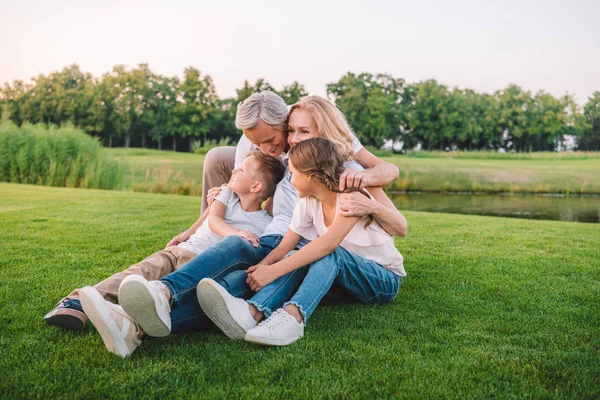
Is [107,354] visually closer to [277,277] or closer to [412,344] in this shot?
[277,277]

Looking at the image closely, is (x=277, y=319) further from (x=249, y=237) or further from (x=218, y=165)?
(x=218, y=165)

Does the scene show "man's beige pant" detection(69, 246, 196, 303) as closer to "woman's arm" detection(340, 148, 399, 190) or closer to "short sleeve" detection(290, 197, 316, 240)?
"short sleeve" detection(290, 197, 316, 240)

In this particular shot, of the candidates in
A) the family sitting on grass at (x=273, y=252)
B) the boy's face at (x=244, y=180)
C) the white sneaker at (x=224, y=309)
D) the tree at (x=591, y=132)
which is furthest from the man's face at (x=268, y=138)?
the tree at (x=591, y=132)

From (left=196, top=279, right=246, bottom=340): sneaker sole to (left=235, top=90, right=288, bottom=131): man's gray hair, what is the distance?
4.81ft

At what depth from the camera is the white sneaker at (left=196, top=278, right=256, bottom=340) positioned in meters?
2.22

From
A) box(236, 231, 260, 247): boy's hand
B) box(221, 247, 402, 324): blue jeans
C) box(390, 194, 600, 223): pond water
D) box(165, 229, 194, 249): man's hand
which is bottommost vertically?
box(390, 194, 600, 223): pond water

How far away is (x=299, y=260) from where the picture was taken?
2559 millimetres

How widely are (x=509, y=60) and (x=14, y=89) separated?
4700cm

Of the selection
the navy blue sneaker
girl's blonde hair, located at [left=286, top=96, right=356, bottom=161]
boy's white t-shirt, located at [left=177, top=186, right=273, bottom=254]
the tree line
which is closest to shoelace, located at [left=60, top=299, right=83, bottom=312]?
the navy blue sneaker

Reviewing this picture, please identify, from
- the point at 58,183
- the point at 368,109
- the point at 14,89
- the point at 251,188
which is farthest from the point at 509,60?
the point at 14,89

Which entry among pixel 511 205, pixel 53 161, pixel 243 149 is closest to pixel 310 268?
pixel 243 149

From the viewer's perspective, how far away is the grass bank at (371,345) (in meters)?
1.86

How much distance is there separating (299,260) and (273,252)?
0.92 ft

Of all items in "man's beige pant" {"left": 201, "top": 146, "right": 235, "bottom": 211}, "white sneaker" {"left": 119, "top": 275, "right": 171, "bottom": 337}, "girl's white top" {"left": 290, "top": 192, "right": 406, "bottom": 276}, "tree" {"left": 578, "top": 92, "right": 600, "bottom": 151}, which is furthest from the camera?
"tree" {"left": 578, "top": 92, "right": 600, "bottom": 151}
